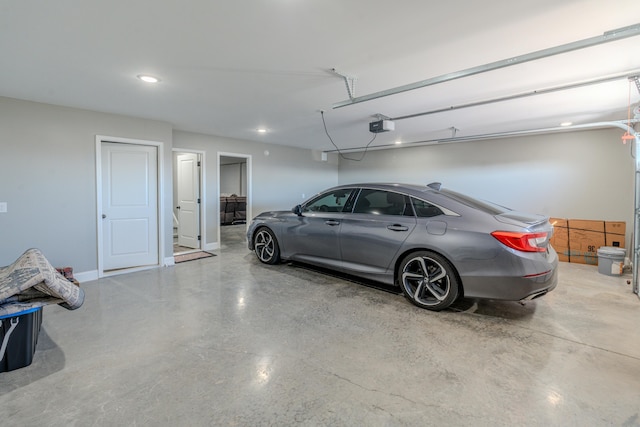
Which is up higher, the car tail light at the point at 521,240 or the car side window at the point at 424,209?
the car side window at the point at 424,209

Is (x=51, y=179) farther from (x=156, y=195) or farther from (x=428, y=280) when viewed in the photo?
(x=428, y=280)

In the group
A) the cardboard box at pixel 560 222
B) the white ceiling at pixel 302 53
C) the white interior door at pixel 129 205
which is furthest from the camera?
the cardboard box at pixel 560 222

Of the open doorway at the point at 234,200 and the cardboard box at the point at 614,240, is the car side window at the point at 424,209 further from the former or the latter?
the open doorway at the point at 234,200

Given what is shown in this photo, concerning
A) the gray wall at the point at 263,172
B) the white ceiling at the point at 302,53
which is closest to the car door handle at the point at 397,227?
the white ceiling at the point at 302,53

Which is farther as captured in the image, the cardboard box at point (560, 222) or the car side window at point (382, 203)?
the cardboard box at point (560, 222)

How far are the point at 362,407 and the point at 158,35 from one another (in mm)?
2842

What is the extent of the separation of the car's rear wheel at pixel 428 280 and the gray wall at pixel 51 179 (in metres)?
4.33

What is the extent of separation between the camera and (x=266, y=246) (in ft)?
16.2

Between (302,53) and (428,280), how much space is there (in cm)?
250

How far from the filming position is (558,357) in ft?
7.38

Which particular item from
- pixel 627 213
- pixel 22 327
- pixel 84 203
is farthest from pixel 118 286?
pixel 627 213

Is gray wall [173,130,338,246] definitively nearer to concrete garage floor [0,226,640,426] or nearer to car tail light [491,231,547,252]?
concrete garage floor [0,226,640,426]

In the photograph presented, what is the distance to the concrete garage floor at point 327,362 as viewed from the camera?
1.69 m

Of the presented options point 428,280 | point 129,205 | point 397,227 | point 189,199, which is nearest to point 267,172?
point 189,199
